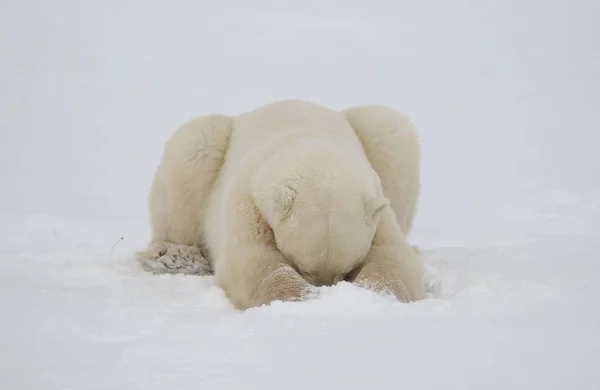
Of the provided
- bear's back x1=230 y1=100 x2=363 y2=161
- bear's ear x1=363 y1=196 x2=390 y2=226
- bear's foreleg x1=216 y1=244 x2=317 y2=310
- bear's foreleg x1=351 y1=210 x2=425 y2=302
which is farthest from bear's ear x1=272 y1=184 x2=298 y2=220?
bear's back x1=230 y1=100 x2=363 y2=161

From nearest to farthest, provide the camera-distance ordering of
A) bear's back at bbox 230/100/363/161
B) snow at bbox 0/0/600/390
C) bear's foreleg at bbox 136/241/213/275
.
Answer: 1. snow at bbox 0/0/600/390
2. bear's back at bbox 230/100/363/161
3. bear's foreleg at bbox 136/241/213/275

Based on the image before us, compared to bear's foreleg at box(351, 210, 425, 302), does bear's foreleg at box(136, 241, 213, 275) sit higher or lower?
lower

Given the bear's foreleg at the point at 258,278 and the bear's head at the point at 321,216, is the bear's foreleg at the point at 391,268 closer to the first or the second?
the bear's head at the point at 321,216

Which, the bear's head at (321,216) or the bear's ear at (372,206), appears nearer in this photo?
the bear's head at (321,216)

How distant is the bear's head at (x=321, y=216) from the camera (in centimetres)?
549

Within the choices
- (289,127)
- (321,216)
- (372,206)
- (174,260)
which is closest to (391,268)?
(372,206)

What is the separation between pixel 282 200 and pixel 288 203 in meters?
0.04

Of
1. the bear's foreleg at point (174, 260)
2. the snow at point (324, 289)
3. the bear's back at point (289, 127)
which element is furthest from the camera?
the bear's foreleg at point (174, 260)

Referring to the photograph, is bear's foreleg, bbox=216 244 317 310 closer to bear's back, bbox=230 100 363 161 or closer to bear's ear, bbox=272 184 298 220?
bear's ear, bbox=272 184 298 220

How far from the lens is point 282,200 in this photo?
5527 mm

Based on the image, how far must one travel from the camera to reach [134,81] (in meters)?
21.4

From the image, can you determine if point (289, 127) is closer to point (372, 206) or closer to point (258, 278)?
point (372, 206)

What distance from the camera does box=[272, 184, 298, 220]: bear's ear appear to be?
5531 mm

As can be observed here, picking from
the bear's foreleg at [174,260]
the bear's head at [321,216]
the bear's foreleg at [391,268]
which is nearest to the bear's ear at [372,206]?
the bear's head at [321,216]
